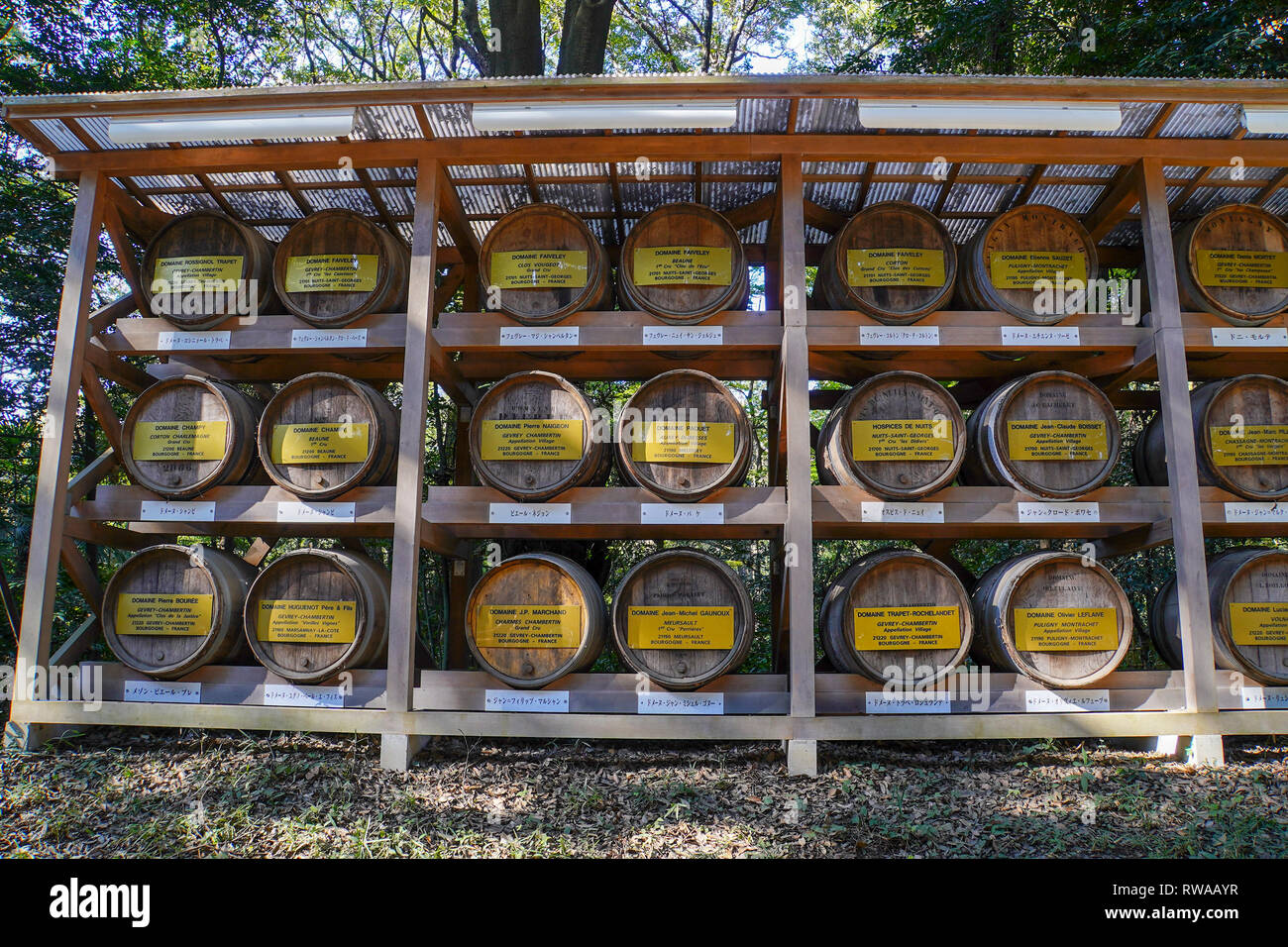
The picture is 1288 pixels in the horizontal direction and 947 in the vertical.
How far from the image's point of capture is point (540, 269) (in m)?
4.63

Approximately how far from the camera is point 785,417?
14.0 ft

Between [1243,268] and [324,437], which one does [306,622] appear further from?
[1243,268]

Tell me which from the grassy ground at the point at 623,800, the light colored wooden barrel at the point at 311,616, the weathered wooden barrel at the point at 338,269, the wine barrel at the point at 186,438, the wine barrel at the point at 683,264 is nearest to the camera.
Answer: the grassy ground at the point at 623,800

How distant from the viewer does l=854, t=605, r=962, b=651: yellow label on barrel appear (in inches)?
162

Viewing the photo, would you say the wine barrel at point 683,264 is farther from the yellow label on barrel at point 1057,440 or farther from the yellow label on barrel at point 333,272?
the yellow label on barrel at point 1057,440

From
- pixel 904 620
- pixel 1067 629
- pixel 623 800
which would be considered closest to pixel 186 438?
pixel 623 800

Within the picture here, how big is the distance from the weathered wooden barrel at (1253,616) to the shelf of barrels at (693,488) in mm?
16

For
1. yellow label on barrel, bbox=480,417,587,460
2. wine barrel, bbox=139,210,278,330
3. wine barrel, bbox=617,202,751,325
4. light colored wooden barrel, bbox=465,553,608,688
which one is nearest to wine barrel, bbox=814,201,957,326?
wine barrel, bbox=617,202,751,325

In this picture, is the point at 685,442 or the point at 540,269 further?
the point at 540,269

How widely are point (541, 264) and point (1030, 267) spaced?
290cm

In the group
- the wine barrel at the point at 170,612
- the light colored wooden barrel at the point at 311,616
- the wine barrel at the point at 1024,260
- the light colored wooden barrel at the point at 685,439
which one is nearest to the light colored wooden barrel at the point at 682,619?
the light colored wooden barrel at the point at 685,439

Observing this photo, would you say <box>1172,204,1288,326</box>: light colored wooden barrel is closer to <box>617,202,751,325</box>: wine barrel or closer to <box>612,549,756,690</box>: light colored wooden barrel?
<box>617,202,751,325</box>: wine barrel

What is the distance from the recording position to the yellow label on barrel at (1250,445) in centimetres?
430
